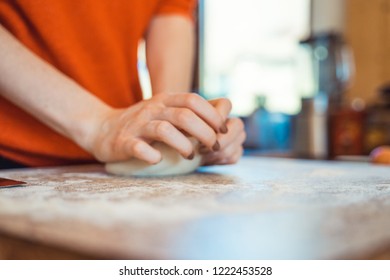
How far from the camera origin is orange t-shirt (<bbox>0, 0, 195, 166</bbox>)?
2.20 ft

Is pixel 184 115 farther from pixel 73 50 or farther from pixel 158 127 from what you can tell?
pixel 73 50

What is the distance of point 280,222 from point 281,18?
9.35 ft

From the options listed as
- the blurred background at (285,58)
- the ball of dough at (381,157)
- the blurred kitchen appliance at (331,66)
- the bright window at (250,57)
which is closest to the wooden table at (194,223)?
the ball of dough at (381,157)

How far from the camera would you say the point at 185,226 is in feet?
0.81

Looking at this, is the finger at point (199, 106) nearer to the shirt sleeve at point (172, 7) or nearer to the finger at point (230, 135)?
the finger at point (230, 135)

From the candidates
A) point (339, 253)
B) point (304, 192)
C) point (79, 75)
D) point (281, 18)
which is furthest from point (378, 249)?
point (281, 18)

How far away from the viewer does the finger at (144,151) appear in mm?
515

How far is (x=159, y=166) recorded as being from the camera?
543 millimetres

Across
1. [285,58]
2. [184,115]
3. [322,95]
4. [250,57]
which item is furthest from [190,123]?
[285,58]

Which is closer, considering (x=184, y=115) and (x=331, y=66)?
(x=184, y=115)

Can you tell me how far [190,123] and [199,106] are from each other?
0.02 metres

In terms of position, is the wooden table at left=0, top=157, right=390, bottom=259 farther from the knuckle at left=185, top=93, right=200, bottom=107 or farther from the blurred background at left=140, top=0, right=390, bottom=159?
the blurred background at left=140, top=0, right=390, bottom=159

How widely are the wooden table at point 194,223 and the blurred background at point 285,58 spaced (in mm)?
1908
